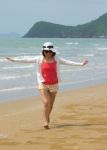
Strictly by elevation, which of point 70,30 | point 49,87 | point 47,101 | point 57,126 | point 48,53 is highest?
point 48,53

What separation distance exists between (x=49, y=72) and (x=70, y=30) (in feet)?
603

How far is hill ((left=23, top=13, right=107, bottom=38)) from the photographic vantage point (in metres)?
185

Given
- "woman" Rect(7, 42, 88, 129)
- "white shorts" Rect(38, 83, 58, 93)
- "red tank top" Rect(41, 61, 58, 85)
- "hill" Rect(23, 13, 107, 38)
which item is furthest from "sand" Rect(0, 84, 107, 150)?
"hill" Rect(23, 13, 107, 38)

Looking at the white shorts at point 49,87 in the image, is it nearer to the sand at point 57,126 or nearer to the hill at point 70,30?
the sand at point 57,126

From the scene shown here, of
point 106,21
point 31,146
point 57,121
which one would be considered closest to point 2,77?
point 57,121

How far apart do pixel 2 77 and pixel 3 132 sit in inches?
452

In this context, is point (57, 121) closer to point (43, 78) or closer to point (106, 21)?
point (43, 78)

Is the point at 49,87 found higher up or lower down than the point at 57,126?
higher up

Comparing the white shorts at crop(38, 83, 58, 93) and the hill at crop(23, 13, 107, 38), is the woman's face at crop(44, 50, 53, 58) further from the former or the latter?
the hill at crop(23, 13, 107, 38)

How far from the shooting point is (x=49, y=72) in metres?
9.07

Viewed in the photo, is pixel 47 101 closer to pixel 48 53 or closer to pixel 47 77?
pixel 47 77

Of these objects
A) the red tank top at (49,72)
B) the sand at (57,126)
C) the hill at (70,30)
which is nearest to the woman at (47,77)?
the red tank top at (49,72)

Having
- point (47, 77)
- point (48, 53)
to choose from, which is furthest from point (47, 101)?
point (48, 53)

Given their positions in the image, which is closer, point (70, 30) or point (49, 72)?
point (49, 72)
